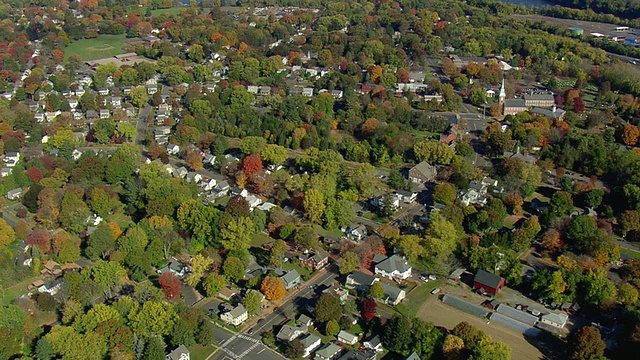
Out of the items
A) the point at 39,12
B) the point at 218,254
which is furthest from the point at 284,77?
the point at 39,12

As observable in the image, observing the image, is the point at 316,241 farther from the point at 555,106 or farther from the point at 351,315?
the point at 555,106

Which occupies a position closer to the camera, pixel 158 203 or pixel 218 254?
pixel 218 254

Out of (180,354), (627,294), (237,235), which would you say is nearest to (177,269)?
(237,235)

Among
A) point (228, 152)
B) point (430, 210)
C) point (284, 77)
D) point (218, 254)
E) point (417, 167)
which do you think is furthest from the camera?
point (284, 77)

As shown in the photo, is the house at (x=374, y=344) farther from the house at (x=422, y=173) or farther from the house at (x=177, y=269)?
the house at (x=422, y=173)

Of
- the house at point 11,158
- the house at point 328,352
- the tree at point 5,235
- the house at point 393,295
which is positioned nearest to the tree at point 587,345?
the house at point 393,295

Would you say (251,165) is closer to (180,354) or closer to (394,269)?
(394,269)
